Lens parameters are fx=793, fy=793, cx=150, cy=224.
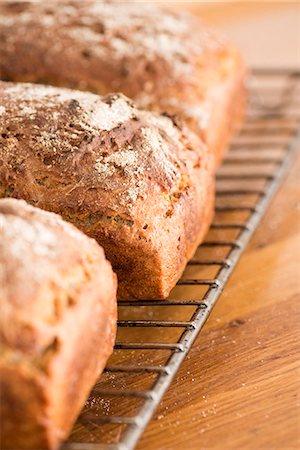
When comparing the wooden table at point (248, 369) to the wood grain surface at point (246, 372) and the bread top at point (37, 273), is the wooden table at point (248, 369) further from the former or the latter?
the bread top at point (37, 273)

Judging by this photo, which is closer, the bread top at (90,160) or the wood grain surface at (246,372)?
the wood grain surface at (246,372)

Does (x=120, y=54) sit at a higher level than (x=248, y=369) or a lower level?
higher

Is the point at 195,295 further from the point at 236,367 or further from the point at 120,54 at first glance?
the point at 120,54

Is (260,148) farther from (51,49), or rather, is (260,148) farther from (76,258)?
(76,258)

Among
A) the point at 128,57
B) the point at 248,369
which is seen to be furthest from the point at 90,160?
the point at 128,57

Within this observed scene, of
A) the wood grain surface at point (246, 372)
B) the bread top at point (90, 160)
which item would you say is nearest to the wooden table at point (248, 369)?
Answer: the wood grain surface at point (246, 372)
